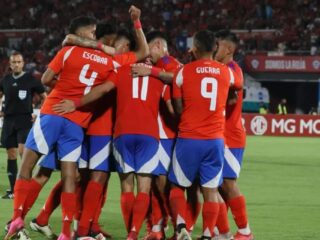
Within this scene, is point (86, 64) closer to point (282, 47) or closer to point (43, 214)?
point (43, 214)

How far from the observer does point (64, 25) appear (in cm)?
4828

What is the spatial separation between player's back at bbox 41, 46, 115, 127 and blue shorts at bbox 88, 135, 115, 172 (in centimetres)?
21

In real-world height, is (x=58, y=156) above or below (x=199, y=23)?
below

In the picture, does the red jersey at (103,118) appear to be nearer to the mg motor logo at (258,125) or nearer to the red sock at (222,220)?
the red sock at (222,220)

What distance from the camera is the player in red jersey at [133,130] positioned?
8344mm

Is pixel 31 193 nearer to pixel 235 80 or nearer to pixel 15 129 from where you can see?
pixel 235 80

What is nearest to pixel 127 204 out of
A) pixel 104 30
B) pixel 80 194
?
pixel 80 194

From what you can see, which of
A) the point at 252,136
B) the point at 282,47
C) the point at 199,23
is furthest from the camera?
the point at 199,23

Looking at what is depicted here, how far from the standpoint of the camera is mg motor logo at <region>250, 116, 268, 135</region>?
1249 inches

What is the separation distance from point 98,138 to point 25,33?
134 ft

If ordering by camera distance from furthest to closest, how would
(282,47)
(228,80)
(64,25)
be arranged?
(64,25) < (282,47) < (228,80)

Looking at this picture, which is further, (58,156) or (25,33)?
(25,33)

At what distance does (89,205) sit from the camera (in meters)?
8.49

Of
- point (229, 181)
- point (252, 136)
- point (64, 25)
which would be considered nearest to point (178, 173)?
point (229, 181)
